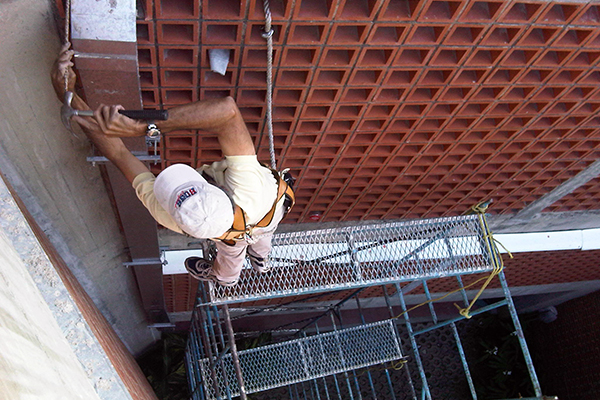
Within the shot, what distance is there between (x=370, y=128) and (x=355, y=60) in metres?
0.70

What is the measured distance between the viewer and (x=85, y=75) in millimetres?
2445

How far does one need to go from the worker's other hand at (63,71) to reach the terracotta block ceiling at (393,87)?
1.16 feet

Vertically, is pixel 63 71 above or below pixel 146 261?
above

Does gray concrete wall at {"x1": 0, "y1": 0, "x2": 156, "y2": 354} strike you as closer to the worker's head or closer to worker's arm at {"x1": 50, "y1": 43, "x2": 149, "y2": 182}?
worker's arm at {"x1": 50, "y1": 43, "x2": 149, "y2": 182}


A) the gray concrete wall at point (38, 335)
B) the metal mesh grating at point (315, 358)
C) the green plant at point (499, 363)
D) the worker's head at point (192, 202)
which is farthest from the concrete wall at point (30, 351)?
the green plant at point (499, 363)

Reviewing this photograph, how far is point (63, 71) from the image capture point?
7.58 ft

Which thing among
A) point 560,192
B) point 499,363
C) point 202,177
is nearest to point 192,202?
point 202,177

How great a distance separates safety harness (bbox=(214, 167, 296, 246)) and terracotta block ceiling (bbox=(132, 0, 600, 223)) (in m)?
0.54

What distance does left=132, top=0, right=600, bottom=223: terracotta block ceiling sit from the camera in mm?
2564

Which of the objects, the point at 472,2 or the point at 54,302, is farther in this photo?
the point at 472,2

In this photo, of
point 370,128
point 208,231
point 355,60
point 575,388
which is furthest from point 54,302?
point 575,388

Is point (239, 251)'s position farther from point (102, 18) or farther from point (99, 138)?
point (102, 18)

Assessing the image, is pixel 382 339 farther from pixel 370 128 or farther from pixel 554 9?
pixel 554 9

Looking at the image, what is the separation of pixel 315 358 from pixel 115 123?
3513 mm
